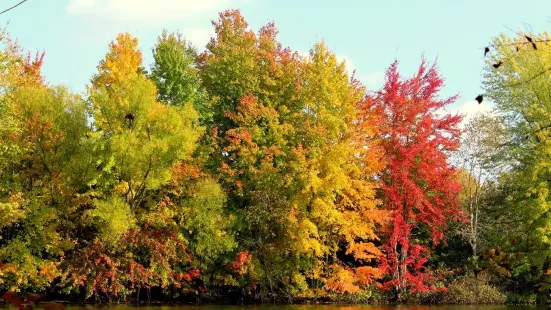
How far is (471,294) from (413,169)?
6582 millimetres

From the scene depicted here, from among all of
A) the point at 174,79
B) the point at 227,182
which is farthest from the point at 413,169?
the point at 174,79

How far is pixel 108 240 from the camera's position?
85.4 ft

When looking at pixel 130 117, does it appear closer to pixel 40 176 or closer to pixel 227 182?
pixel 40 176

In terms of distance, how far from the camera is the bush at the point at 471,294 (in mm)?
29312

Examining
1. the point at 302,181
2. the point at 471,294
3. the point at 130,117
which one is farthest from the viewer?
the point at 471,294

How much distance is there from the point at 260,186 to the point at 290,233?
2.65 metres

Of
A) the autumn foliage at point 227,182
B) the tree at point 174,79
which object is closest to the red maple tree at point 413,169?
the autumn foliage at point 227,182

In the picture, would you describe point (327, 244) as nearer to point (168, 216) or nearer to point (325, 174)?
point (325, 174)

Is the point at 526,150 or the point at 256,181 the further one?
the point at 526,150

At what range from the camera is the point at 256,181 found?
28.5 m

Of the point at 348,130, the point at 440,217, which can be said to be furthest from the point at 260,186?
the point at 440,217

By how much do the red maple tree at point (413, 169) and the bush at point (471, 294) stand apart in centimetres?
112

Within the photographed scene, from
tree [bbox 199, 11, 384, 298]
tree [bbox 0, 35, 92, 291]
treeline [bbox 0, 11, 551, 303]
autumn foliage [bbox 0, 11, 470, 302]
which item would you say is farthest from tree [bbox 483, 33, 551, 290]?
tree [bbox 0, 35, 92, 291]

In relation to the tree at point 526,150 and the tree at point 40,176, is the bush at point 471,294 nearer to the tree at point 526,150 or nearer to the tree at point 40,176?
the tree at point 526,150
